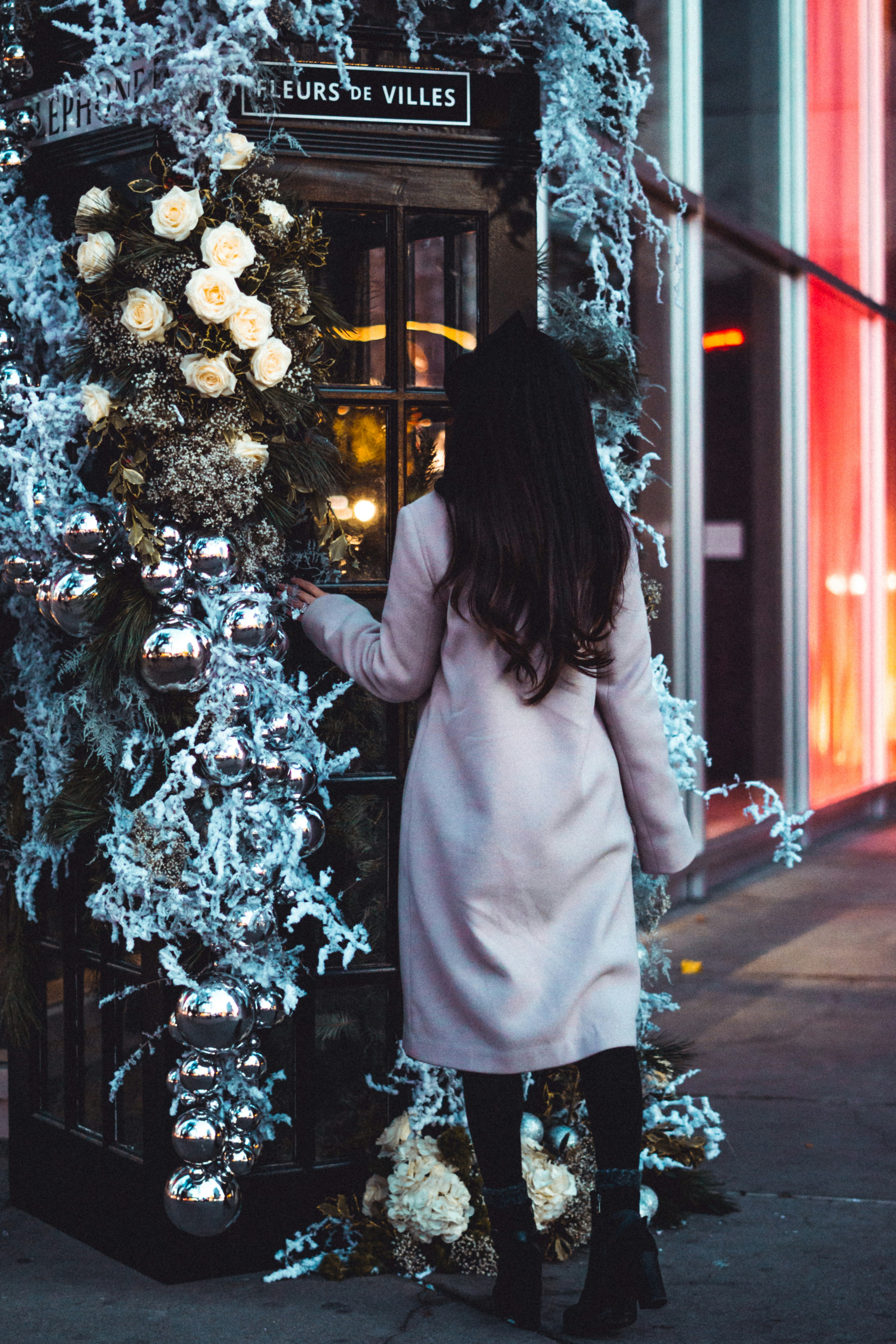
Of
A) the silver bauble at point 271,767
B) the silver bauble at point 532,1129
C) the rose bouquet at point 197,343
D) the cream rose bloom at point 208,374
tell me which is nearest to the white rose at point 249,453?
the rose bouquet at point 197,343

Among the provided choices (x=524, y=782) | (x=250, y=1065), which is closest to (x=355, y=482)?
(x=524, y=782)

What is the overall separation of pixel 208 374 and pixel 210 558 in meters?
0.37

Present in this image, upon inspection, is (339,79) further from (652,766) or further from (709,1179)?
(709,1179)

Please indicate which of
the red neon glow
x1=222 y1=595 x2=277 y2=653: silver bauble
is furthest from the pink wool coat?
the red neon glow

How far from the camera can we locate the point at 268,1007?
3.26 m

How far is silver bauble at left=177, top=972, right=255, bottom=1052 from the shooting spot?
→ 3.12m

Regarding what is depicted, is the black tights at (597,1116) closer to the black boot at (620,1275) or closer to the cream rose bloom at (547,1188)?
the black boot at (620,1275)

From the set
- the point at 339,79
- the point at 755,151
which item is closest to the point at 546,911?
the point at 339,79

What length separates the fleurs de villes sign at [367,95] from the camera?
328cm

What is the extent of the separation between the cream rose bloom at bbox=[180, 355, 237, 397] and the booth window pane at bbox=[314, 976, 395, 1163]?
131cm

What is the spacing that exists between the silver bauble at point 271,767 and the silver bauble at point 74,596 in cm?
45

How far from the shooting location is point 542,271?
12.0ft

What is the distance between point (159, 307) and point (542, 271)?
1018mm

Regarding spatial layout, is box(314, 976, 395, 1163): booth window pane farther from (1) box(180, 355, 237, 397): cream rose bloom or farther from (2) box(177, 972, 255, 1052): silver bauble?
(1) box(180, 355, 237, 397): cream rose bloom
